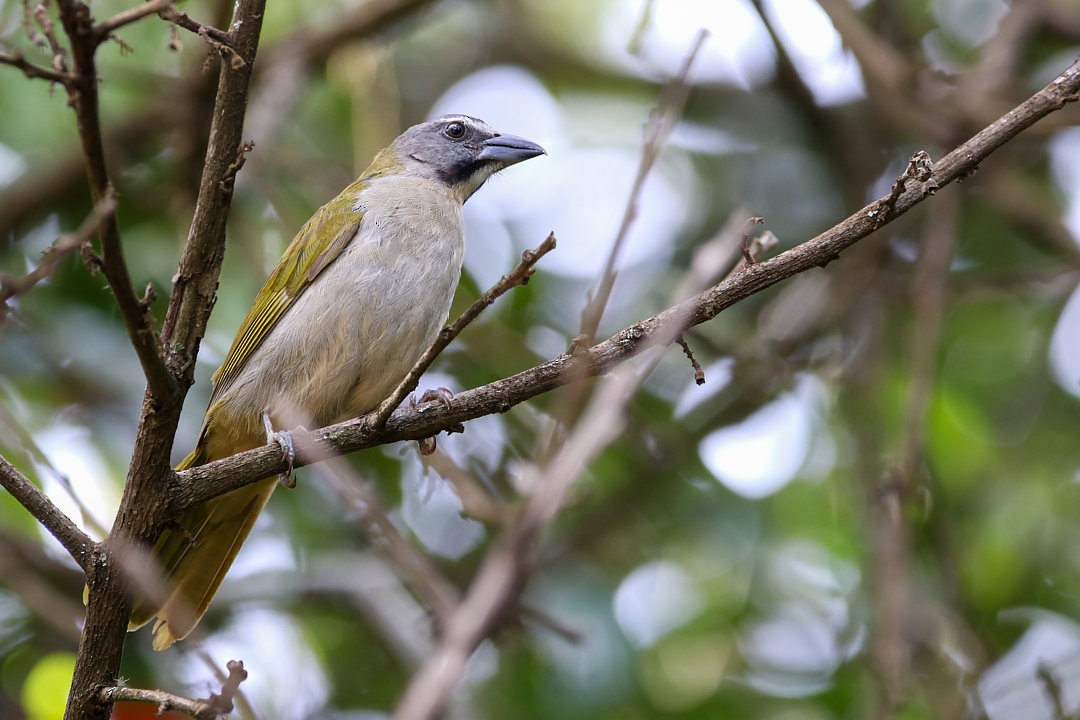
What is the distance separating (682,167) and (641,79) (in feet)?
1.72

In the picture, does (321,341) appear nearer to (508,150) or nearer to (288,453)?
(288,453)

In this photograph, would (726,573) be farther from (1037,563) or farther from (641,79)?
(641,79)

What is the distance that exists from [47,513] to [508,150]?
273cm

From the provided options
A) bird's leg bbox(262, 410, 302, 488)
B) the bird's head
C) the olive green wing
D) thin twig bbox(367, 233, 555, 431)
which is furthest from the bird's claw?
the bird's head

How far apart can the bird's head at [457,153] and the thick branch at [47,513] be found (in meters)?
2.42

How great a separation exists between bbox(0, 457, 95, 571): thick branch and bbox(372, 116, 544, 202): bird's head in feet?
7.95

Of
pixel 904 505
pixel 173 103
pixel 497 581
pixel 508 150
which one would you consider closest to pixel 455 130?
pixel 508 150

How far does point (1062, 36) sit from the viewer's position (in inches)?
220

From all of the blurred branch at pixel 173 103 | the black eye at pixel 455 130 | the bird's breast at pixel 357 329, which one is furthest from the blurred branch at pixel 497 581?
the blurred branch at pixel 173 103

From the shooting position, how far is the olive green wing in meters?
4.00

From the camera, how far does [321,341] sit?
3.81m

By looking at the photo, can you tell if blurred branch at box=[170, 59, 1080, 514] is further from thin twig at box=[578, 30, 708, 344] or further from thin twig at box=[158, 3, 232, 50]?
thin twig at box=[158, 3, 232, 50]

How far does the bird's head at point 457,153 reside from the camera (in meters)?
4.72

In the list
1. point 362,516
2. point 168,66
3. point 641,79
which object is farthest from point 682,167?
point 362,516
